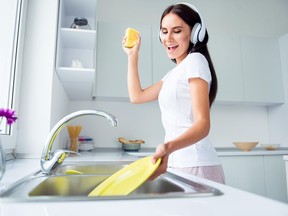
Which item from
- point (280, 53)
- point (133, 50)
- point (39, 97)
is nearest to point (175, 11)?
point (133, 50)

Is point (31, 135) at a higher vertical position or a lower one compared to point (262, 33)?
lower

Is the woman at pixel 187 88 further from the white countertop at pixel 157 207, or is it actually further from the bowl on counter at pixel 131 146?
the bowl on counter at pixel 131 146

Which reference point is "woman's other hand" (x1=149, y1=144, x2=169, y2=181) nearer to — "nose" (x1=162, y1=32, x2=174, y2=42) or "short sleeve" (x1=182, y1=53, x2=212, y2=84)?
"short sleeve" (x1=182, y1=53, x2=212, y2=84)

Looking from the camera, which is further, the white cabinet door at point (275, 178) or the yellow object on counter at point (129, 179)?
the white cabinet door at point (275, 178)

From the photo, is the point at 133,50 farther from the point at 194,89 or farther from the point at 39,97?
the point at 39,97

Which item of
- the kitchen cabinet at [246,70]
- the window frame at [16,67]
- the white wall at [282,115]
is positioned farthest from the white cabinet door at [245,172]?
the window frame at [16,67]

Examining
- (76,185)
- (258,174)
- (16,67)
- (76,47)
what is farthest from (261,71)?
(76,185)

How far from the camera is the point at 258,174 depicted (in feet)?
7.20

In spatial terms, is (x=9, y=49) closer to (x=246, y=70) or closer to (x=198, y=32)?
(x=198, y=32)

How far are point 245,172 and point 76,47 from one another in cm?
177

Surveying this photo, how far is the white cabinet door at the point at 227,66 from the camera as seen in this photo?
256cm

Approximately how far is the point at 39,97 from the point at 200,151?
955 millimetres

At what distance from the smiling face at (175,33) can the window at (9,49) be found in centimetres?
82

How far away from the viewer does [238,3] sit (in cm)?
318
